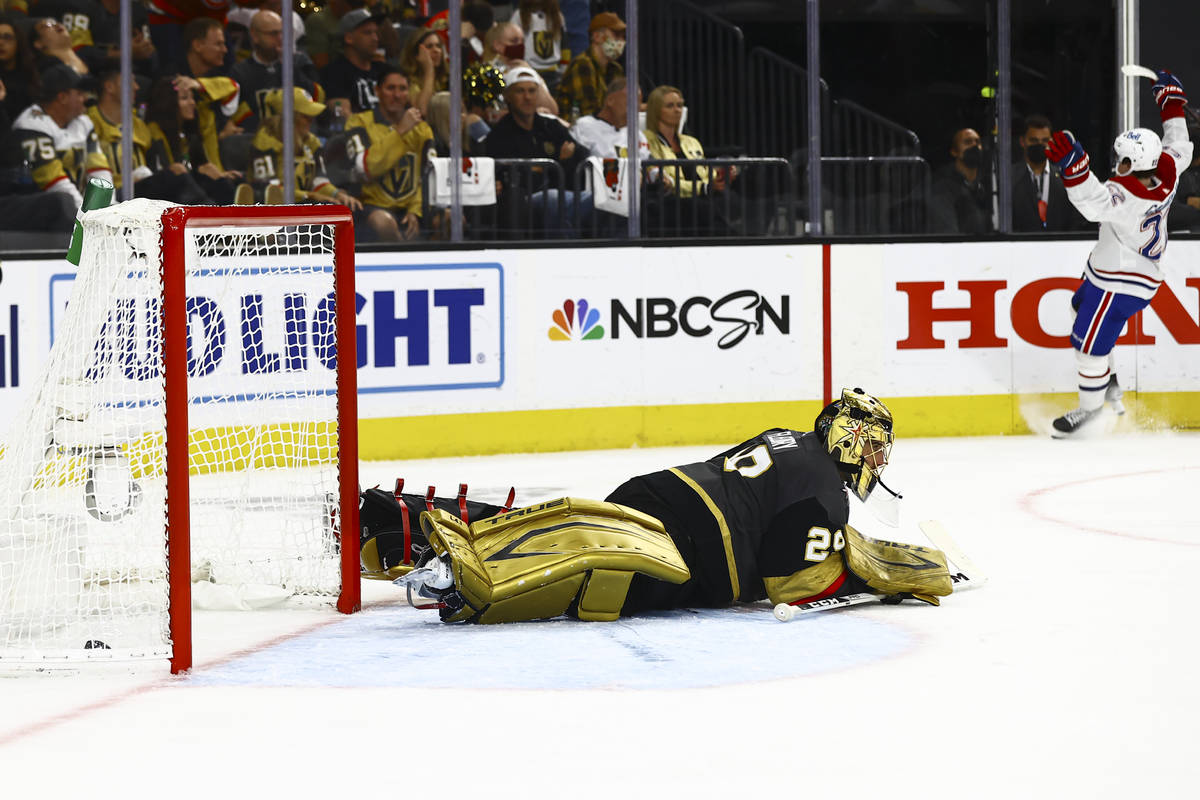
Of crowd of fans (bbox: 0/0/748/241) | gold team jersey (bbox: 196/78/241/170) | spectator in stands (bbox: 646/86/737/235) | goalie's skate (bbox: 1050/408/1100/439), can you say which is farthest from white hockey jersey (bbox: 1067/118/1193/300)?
gold team jersey (bbox: 196/78/241/170)

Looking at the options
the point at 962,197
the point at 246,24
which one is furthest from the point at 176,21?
the point at 962,197

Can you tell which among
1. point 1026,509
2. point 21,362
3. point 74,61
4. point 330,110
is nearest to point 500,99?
point 330,110

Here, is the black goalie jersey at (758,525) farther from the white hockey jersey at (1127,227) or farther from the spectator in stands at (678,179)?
the white hockey jersey at (1127,227)

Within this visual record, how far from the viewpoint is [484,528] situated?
13.2ft

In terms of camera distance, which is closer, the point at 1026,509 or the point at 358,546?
the point at 358,546

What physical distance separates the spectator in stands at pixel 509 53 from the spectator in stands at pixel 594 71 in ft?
0.22

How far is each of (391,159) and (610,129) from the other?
107 cm

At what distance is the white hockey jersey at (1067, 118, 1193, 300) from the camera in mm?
7691

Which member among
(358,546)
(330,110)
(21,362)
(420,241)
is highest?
(330,110)

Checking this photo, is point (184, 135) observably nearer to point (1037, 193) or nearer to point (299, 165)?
point (299, 165)

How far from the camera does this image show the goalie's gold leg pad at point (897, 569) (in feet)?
13.8

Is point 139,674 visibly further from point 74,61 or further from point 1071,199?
point 1071,199

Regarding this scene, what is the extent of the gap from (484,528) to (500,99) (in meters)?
4.05

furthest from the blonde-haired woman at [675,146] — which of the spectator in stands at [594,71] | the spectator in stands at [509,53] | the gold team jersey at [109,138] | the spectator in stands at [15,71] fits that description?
the spectator in stands at [15,71]
